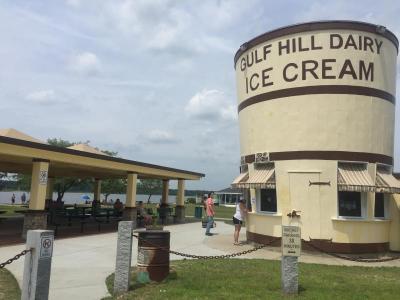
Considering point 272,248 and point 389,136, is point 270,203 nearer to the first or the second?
point 272,248

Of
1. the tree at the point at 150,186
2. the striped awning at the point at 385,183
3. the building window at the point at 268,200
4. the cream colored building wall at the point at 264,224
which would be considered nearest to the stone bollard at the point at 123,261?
the cream colored building wall at the point at 264,224

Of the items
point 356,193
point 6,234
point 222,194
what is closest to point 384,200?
point 356,193

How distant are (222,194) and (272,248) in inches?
3172

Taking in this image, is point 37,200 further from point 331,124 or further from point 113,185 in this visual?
point 113,185

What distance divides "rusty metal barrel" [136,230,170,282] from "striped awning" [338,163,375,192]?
6.87 meters

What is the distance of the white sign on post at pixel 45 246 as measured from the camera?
20.8ft

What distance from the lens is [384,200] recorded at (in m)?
14.8

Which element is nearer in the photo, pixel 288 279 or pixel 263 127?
pixel 288 279

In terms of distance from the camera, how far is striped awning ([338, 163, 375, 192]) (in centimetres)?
1339

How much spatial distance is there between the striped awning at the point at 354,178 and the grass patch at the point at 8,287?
945 centimetres

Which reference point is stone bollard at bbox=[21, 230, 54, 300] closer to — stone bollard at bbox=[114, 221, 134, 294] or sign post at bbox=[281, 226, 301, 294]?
stone bollard at bbox=[114, 221, 134, 294]

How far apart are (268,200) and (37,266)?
10.3 meters

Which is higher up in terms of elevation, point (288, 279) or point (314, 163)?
point (314, 163)

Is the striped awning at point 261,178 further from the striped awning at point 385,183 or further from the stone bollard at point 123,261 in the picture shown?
the stone bollard at point 123,261
